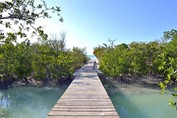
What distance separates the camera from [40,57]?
38.9ft

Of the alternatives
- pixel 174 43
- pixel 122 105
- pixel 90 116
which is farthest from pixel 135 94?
pixel 90 116

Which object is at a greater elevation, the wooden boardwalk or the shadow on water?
the wooden boardwalk

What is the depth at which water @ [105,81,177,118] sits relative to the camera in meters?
7.31

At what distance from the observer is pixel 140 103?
861 centimetres

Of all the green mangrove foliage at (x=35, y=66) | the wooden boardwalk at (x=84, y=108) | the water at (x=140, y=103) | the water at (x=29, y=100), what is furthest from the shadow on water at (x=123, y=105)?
the green mangrove foliage at (x=35, y=66)

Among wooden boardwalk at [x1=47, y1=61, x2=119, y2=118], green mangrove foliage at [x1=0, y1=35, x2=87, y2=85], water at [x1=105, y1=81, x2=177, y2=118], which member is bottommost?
water at [x1=105, y1=81, x2=177, y2=118]

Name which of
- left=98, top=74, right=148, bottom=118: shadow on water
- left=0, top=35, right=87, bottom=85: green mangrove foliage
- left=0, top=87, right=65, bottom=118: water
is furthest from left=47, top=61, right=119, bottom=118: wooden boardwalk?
left=0, top=35, right=87, bottom=85: green mangrove foliage

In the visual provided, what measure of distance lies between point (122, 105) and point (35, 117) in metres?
3.32

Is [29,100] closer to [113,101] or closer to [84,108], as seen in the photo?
[113,101]

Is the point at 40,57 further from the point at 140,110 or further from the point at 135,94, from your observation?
the point at 140,110

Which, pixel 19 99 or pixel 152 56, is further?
pixel 152 56

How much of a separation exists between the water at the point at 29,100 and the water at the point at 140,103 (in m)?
2.61

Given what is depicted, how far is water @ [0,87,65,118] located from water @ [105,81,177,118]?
261cm

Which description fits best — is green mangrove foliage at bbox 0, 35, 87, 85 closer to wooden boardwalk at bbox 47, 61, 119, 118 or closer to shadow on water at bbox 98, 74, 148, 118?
shadow on water at bbox 98, 74, 148, 118
